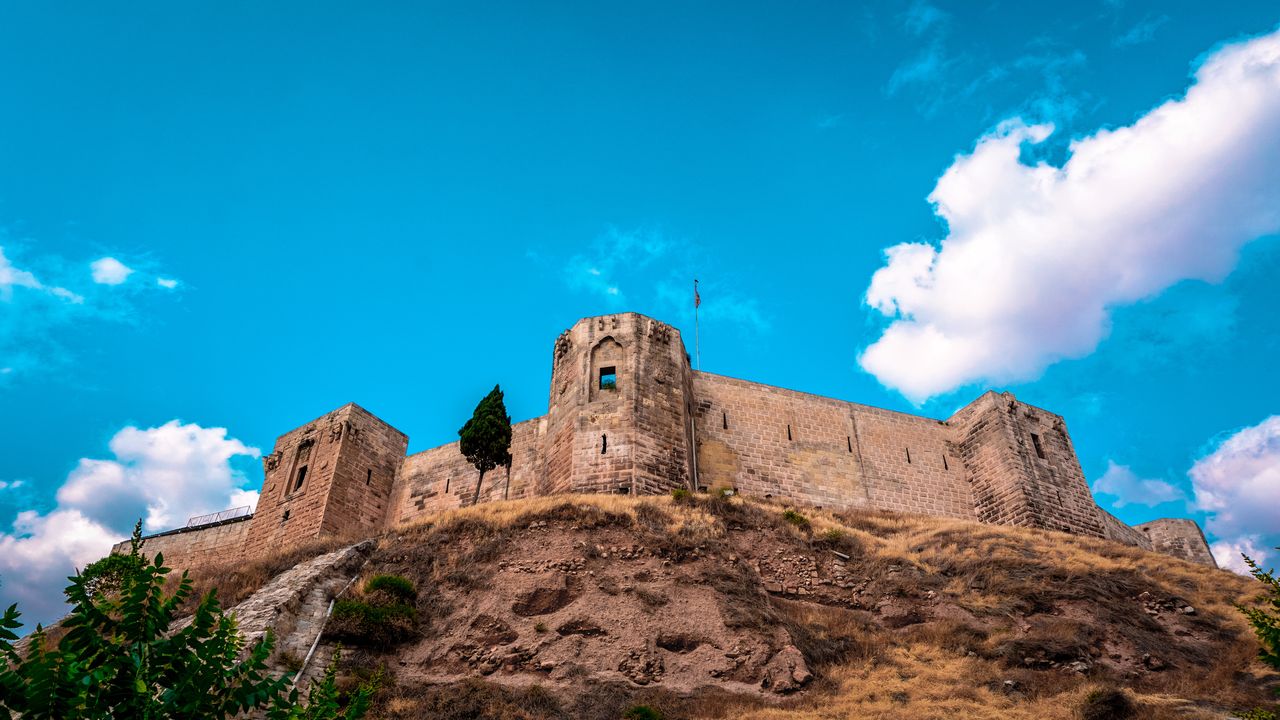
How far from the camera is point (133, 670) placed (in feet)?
24.0

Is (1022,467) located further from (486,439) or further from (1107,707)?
(486,439)

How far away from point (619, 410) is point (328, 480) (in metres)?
12.4

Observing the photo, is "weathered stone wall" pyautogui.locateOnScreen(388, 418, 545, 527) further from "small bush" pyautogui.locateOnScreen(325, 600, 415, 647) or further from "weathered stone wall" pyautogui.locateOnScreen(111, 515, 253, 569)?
"small bush" pyautogui.locateOnScreen(325, 600, 415, 647)

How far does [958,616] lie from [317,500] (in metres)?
22.9

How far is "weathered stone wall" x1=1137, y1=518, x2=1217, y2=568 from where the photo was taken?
41.1m

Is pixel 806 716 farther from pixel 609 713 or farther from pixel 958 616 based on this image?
pixel 958 616

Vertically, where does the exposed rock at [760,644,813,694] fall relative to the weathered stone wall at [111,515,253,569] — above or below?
below

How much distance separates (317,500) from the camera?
104 ft

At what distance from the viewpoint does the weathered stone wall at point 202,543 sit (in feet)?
113

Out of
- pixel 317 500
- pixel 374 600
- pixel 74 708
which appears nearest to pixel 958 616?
pixel 374 600

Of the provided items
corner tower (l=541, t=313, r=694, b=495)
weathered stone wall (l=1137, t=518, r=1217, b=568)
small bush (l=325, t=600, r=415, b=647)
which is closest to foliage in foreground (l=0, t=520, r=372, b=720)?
small bush (l=325, t=600, r=415, b=647)

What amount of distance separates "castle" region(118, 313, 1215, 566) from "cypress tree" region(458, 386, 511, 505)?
140cm

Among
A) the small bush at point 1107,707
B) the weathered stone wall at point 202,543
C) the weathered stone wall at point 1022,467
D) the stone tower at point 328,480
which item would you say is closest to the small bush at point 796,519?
the small bush at point 1107,707

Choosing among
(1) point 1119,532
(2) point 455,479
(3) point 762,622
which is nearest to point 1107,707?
(3) point 762,622
